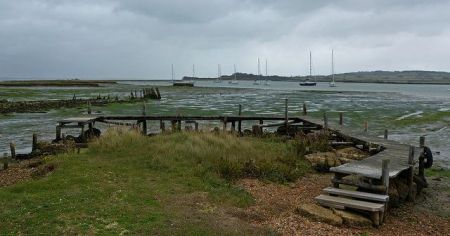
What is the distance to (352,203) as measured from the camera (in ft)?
38.7

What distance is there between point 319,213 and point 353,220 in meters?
0.82

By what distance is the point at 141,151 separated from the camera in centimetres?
1839

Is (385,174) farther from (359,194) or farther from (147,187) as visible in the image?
(147,187)

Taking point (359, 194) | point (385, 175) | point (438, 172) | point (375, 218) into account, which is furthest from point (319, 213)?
point (438, 172)

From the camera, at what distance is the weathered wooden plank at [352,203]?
11405 mm

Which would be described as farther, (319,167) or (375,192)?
(319,167)

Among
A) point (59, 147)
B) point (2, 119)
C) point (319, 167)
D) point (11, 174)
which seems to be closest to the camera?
point (11, 174)

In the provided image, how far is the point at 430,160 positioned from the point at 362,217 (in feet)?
25.7

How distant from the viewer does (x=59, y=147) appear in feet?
72.6

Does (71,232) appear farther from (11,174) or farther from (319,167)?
(319,167)

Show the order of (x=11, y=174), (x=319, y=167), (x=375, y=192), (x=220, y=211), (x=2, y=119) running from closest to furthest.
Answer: (x=220, y=211), (x=375, y=192), (x=11, y=174), (x=319, y=167), (x=2, y=119)

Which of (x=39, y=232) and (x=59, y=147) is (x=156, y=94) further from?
(x=39, y=232)

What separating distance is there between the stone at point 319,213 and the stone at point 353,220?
0.47 feet

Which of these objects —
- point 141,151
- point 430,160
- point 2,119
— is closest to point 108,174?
point 141,151
